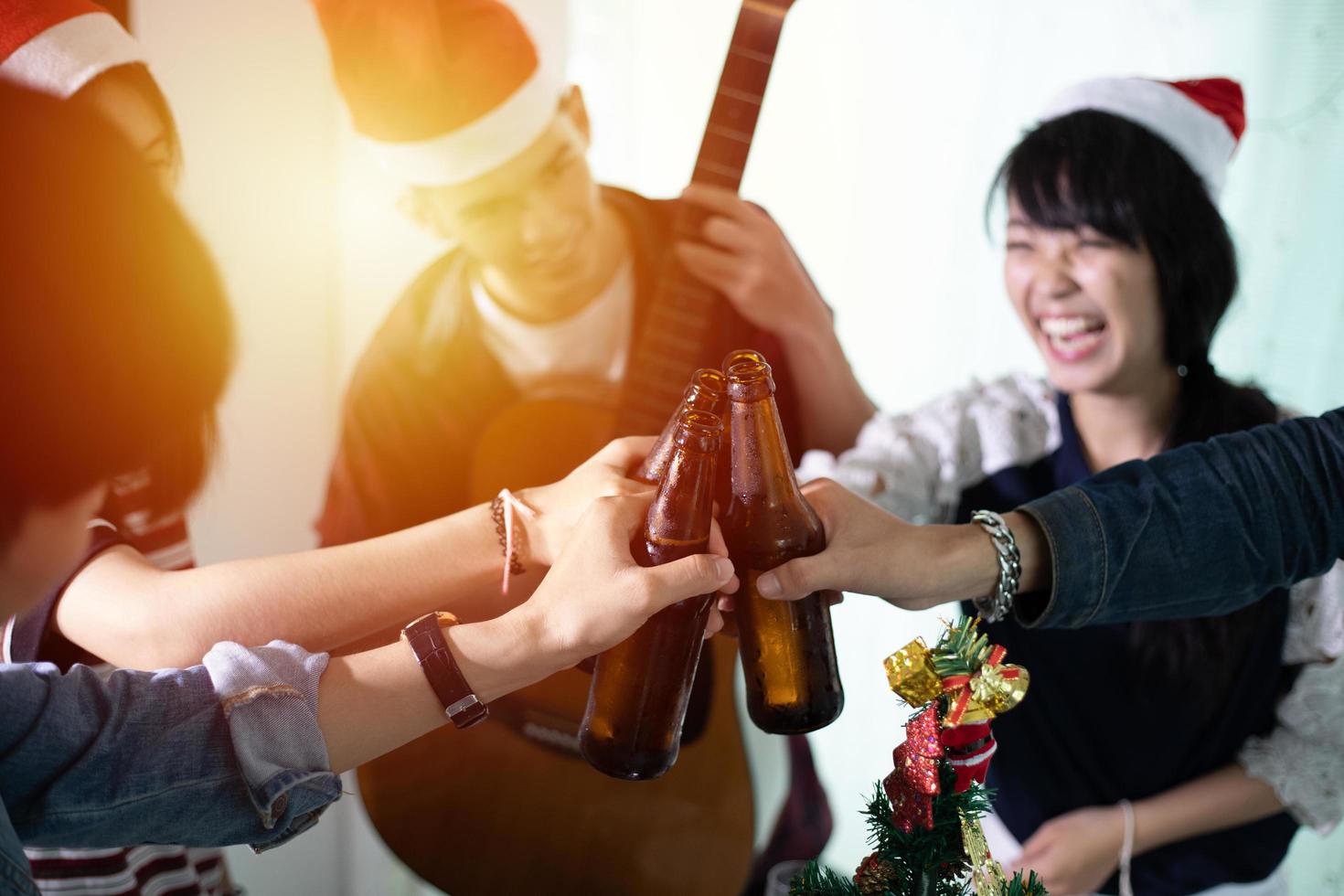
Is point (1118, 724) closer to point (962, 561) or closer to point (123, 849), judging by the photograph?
point (962, 561)

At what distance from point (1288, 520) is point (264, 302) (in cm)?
115

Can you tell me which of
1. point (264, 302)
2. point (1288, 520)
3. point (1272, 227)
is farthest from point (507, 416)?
point (1272, 227)

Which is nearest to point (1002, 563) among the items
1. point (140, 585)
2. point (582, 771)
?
point (582, 771)

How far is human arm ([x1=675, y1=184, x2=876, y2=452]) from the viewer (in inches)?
45.5

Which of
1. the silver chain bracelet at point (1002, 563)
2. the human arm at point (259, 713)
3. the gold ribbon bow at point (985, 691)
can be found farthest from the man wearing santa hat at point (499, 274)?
the gold ribbon bow at point (985, 691)

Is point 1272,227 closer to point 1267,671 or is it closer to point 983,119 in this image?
point 983,119

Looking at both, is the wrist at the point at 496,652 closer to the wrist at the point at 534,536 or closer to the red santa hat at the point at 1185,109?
the wrist at the point at 534,536

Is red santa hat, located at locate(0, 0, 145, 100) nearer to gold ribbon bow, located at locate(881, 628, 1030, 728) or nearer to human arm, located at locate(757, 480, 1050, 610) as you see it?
human arm, located at locate(757, 480, 1050, 610)

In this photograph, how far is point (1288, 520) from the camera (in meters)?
0.97

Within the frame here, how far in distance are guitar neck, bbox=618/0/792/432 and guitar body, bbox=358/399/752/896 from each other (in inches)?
4.9

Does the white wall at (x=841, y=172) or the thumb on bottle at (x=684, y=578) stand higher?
the white wall at (x=841, y=172)

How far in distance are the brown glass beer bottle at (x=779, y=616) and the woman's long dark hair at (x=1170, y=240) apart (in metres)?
0.57

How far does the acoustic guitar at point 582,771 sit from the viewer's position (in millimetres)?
1154

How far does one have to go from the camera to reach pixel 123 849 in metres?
1.03
